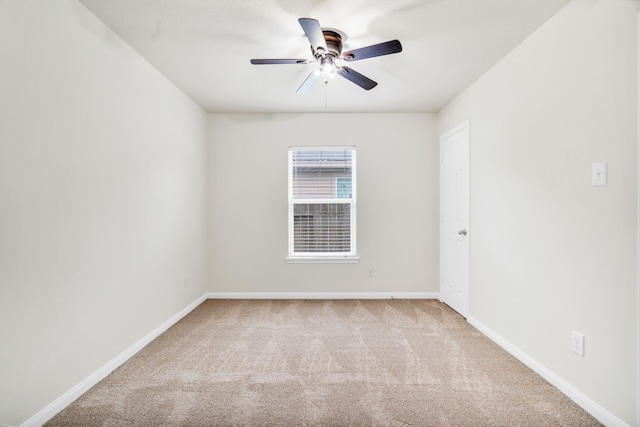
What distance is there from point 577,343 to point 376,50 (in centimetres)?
224

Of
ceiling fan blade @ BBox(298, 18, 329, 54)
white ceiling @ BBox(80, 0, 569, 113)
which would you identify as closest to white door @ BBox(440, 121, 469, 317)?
white ceiling @ BBox(80, 0, 569, 113)

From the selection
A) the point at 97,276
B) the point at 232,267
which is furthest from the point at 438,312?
the point at 97,276

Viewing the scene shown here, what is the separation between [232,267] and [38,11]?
3162 millimetres

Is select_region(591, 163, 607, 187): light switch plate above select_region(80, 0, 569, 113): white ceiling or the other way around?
the other way around

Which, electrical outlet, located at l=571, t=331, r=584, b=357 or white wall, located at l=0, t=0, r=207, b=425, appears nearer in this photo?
white wall, located at l=0, t=0, r=207, b=425

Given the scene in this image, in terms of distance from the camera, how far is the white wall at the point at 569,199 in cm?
166

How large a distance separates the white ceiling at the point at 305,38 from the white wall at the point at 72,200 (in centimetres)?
34

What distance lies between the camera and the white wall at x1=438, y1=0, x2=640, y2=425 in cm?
166

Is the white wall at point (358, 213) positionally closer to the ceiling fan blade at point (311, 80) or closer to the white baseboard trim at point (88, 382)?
the white baseboard trim at point (88, 382)

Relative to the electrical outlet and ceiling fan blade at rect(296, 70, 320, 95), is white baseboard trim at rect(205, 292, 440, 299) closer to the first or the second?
the electrical outlet

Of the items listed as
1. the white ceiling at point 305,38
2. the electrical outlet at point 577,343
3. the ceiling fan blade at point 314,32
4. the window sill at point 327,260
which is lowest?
the electrical outlet at point 577,343

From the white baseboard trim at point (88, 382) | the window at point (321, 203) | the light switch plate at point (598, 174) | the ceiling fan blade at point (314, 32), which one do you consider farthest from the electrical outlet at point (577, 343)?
the white baseboard trim at point (88, 382)

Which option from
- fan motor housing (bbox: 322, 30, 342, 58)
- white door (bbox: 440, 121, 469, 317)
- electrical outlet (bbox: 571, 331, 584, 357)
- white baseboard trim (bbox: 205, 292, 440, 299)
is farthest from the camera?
white baseboard trim (bbox: 205, 292, 440, 299)

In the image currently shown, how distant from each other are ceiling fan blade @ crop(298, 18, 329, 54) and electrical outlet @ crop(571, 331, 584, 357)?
242cm
